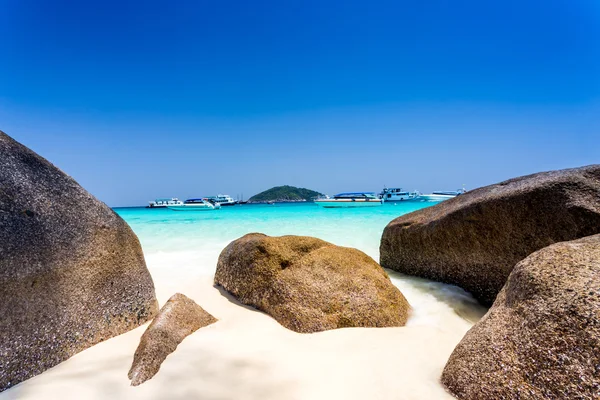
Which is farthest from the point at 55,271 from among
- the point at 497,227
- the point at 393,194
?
the point at 393,194

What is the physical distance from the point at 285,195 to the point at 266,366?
123524 millimetres

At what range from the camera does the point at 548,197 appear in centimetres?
366

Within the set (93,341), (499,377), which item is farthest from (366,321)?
(93,341)

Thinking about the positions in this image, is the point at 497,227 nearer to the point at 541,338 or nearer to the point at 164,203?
the point at 541,338

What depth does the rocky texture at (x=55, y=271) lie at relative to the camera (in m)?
2.06

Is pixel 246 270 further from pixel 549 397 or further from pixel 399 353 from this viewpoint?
pixel 549 397

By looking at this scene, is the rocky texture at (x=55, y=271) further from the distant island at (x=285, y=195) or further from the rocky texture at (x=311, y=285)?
the distant island at (x=285, y=195)

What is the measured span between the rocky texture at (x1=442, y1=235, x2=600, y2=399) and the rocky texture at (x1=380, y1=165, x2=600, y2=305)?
1.60m

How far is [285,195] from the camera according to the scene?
412 ft

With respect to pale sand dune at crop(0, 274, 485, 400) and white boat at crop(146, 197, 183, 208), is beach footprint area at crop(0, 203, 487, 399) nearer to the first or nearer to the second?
pale sand dune at crop(0, 274, 485, 400)

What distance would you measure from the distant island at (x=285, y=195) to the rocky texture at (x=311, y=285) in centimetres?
11967

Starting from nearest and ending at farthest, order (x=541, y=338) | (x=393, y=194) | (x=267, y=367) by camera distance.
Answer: (x=541, y=338)
(x=267, y=367)
(x=393, y=194)

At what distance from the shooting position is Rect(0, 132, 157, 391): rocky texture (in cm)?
206

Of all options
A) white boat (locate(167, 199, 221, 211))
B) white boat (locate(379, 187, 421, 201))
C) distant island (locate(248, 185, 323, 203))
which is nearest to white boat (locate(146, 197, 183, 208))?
white boat (locate(167, 199, 221, 211))
